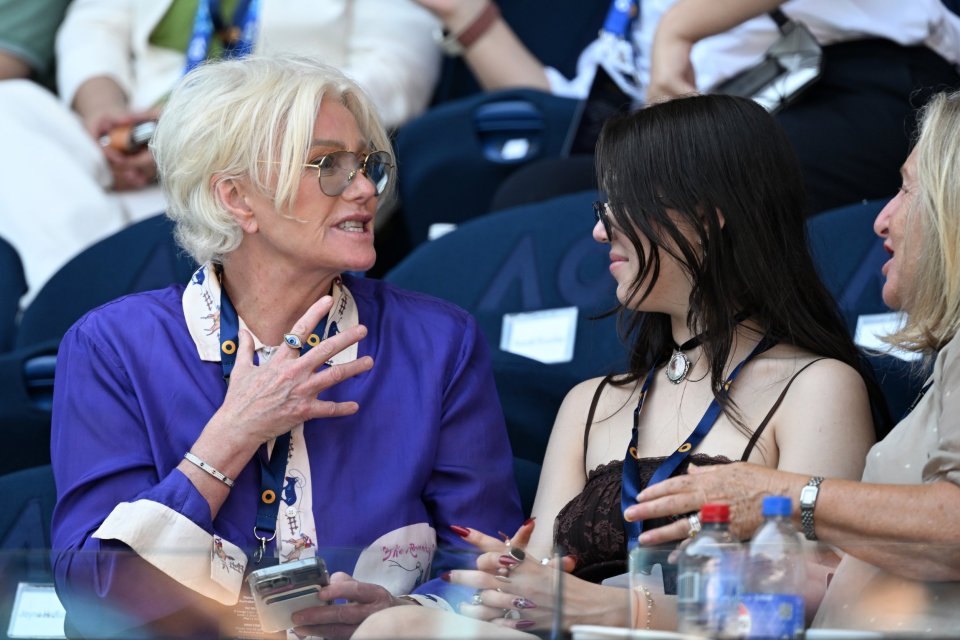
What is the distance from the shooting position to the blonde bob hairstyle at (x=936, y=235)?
74.9 inches

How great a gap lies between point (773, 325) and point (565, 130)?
1.58 m

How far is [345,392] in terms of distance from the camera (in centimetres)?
A: 229

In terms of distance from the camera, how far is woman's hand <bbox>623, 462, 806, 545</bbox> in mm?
1783

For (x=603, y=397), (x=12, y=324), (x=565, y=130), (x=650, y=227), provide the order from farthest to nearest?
(x=565, y=130), (x=12, y=324), (x=603, y=397), (x=650, y=227)

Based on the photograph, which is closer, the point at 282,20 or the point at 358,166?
the point at 358,166

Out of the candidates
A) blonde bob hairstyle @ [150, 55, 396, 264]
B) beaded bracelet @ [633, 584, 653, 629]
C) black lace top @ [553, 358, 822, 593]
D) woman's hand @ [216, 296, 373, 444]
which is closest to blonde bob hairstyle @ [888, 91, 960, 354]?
black lace top @ [553, 358, 822, 593]

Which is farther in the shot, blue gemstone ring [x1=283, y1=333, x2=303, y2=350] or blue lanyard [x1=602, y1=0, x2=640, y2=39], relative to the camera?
blue lanyard [x1=602, y1=0, x2=640, y2=39]

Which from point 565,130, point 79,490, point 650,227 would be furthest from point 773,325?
point 565,130

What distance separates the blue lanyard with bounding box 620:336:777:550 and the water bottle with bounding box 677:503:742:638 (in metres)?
0.56

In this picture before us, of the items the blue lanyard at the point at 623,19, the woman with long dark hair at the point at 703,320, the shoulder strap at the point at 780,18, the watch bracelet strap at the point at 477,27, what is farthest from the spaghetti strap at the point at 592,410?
the watch bracelet strap at the point at 477,27

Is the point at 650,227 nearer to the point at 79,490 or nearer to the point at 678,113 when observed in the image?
the point at 678,113

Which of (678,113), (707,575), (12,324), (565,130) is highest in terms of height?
(678,113)

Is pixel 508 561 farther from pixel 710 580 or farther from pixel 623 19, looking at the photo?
pixel 623 19

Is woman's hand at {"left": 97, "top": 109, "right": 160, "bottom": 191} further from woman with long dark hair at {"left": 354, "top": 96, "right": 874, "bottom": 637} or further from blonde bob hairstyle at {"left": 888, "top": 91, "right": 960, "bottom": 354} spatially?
blonde bob hairstyle at {"left": 888, "top": 91, "right": 960, "bottom": 354}
